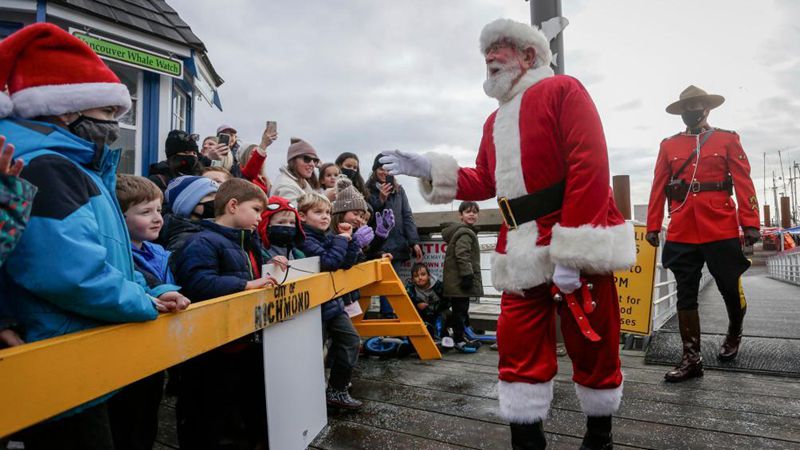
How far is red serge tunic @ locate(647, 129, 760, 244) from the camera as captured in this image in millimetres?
3396

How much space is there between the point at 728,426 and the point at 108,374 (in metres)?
2.83

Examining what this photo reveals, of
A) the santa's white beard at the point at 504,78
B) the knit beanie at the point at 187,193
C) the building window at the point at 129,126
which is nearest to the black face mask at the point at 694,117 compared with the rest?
the santa's white beard at the point at 504,78

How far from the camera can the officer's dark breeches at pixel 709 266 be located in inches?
134

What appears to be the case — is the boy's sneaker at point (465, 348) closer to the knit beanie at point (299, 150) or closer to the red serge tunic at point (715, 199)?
the red serge tunic at point (715, 199)

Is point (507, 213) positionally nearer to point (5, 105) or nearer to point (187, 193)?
point (5, 105)

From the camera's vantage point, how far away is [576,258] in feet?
6.16

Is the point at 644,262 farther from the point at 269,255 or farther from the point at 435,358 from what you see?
the point at 269,255

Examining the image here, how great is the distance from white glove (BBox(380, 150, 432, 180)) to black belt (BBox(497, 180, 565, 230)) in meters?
0.53

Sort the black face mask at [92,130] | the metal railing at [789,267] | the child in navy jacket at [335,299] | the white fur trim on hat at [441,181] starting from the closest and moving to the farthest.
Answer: the black face mask at [92,130]
the white fur trim on hat at [441,181]
the child in navy jacket at [335,299]
the metal railing at [789,267]

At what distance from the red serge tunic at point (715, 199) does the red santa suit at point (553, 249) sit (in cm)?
168

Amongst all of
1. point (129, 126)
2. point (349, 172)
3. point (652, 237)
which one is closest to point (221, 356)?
point (349, 172)

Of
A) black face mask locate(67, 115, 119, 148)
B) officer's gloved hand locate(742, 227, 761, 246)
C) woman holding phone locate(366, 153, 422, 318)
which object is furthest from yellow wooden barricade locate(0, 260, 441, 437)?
officer's gloved hand locate(742, 227, 761, 246)

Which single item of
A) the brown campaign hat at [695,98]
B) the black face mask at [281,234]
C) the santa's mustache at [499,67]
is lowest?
the black face mask at [281,234]

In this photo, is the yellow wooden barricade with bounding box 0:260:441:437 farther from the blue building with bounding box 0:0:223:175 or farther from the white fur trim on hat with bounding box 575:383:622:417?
the blue building with bounding box 0:0:223:175
